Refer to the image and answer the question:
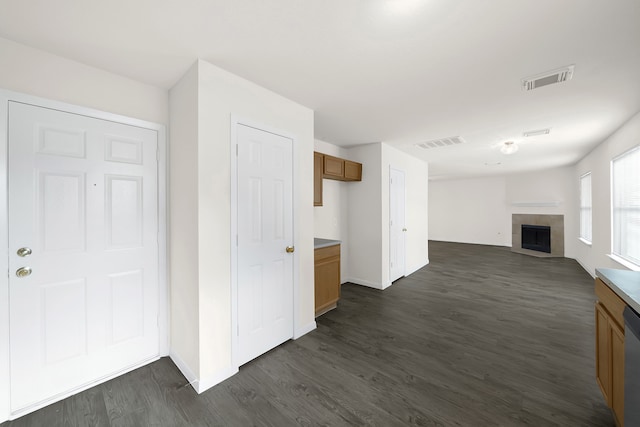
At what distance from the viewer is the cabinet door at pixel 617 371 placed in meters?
1.38

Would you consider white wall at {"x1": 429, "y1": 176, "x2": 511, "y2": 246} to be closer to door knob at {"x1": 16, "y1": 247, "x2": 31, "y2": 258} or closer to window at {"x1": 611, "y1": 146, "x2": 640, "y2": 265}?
window at {"x1": 611, "y1": 146, "x2": 640, "y2": 265}

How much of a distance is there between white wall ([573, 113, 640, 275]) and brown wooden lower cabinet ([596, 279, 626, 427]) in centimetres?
253

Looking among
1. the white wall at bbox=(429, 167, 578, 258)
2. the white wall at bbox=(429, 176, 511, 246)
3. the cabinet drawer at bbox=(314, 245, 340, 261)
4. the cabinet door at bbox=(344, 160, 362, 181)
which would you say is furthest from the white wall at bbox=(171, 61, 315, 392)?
the white wall at bbox=(429, 176, 511, 246)

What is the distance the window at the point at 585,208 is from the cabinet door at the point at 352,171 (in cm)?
525

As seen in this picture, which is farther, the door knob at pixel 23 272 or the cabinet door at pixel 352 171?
the cabinet door at pixel 352 171

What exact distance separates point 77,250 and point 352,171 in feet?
11.7

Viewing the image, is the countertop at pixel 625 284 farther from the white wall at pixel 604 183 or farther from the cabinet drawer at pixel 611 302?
the white wall at pixel 604 183

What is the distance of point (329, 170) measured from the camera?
3.84 m

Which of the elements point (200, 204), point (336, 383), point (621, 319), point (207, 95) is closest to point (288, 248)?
point (200, 204)

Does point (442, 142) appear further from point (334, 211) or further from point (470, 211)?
point (470, 211)

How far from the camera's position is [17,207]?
5.61ft

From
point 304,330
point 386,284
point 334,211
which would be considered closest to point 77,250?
point 304,330

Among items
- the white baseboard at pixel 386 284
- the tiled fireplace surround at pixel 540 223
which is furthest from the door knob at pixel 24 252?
the tiled fireplace surround at pixel 540 223

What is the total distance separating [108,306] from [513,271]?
713cm
